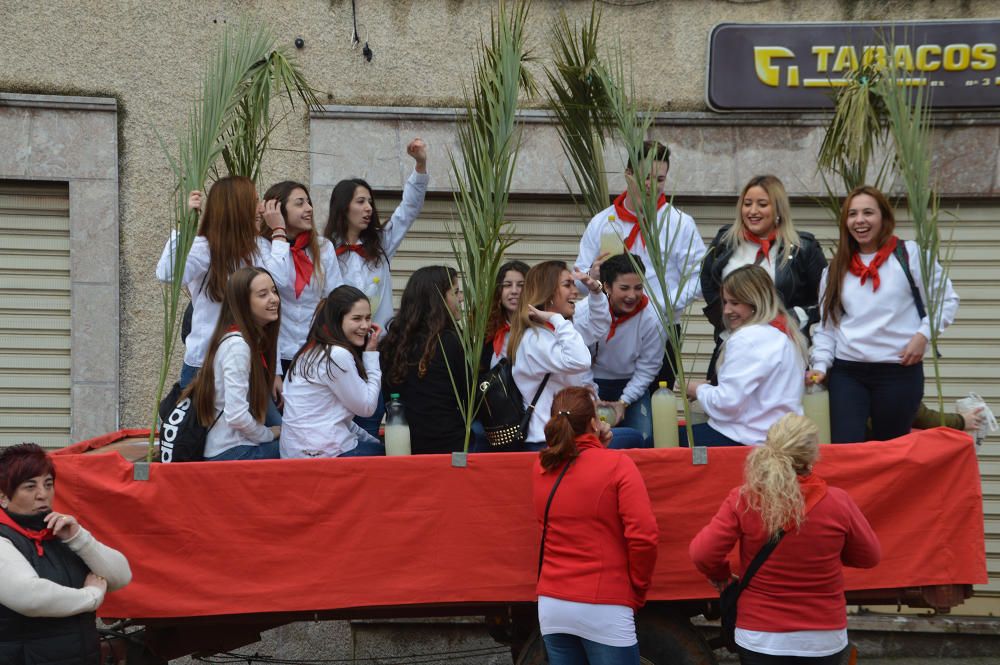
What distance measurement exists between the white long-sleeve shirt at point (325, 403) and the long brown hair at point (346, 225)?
1.15 metres

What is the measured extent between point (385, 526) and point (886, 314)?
8.05ft

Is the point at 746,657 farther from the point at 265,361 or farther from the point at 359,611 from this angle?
the point at 265,361

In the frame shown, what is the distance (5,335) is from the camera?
7.86 m

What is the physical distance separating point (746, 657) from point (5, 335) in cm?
574

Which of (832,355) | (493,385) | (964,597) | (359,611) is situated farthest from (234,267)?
(964,597)

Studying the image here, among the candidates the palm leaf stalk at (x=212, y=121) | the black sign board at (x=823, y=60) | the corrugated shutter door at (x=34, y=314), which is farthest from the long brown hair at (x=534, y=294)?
the corrugated shutter door at (x=34, y=314)

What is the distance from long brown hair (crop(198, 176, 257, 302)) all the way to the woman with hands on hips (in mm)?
1389

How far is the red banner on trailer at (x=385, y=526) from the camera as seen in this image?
15.6ft

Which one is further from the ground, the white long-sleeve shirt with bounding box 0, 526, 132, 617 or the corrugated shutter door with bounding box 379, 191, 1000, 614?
the corrugated shutter door with bounding box 379, 191, 1000, 614

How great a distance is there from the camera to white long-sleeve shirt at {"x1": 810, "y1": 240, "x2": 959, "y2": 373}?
5234 mm

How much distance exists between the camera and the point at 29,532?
4.22m

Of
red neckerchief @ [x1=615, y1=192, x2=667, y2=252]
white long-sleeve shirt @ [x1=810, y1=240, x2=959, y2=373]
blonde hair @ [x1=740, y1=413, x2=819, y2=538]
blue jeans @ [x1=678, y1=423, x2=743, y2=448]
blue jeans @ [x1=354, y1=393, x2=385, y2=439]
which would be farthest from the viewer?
red neckerchief @ [x1=615, y1=192, x2=667, y2=252]

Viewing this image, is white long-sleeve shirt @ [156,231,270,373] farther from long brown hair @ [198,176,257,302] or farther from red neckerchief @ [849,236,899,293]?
red neckerchief @ [849,236,899,293]

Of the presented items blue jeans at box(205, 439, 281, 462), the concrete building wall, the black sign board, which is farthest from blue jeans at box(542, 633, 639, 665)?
the black sign board
